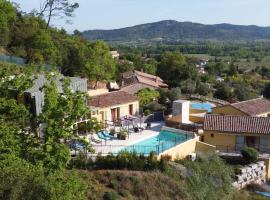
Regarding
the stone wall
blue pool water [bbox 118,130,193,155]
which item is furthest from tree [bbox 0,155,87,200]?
the stone wall

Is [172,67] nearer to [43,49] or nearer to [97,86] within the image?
[97,86]

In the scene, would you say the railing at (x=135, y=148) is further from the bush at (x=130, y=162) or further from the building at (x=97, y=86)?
the building at (x=97, y=86)

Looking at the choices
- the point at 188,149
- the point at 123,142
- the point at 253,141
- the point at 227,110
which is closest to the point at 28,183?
the point at 123,142

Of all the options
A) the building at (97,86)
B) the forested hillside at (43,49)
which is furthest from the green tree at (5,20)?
the building at (97,86)

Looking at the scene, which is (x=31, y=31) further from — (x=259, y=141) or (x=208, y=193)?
(x=208, y=193)

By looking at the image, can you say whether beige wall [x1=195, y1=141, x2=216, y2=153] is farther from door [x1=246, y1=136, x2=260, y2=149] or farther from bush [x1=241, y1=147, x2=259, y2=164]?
door [x1=246, y1=136, x2=260, y2=149]

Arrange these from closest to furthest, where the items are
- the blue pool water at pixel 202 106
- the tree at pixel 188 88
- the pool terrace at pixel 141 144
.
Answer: the pool terrace at pixel 141 144 < the blue pool water at pixel 202 106 < the tree at pixel 188 88

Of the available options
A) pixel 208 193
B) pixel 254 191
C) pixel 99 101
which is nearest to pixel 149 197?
pixel 208 193
